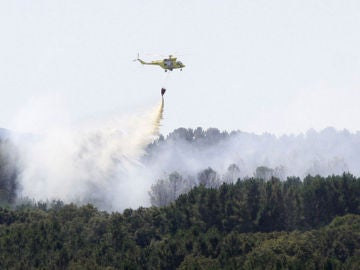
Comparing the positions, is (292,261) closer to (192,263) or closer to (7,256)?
(192,263)

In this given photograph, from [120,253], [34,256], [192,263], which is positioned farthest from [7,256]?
[192,263]

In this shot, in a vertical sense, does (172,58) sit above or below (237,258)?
above

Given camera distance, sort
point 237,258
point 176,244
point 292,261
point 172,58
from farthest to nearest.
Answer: point 176,244
point 237,258
point 292,261
point 172,58

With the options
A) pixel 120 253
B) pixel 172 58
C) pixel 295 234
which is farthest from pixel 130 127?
pixel 172 58

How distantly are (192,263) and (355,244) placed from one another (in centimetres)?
3206

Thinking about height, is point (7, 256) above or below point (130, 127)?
below

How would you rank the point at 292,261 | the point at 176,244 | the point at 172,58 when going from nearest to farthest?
the point at 172,58, the point at 292,261, the point at 176,244

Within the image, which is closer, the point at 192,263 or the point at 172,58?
the point at 172,58

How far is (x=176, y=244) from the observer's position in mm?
188500

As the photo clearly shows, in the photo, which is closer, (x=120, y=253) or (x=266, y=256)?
(x=266, y=256)

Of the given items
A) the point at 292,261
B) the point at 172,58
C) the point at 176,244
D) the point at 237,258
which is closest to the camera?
the point at 172,58

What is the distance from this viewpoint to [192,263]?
171250mm

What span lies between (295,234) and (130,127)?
3585cm

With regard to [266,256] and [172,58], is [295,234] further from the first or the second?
[172,58]
